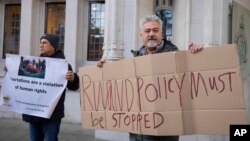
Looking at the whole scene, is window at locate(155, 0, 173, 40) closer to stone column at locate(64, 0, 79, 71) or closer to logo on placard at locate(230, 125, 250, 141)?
stone column at locate(64, 0, 79, 71)

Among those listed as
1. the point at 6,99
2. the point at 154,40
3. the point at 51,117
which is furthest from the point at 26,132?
the point at 154,40

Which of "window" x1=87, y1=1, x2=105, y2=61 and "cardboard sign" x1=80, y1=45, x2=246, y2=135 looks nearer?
"cardboard sign" x1=80, y1=45, x2=246, y2=135

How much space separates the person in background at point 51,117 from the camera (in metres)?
4.86

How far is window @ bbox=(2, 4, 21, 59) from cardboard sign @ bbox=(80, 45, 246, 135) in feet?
28.7

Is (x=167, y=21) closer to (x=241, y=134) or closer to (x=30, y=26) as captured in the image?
(x=30, y=26)

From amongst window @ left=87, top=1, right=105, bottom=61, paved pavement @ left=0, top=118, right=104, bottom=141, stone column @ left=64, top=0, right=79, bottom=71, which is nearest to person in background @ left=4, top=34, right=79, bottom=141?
paved pavement @ left=0, top=118, right=104, bottom=141

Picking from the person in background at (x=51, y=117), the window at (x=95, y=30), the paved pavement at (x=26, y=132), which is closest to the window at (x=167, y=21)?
the window at (x=95, y=30)

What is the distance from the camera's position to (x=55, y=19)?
38.4ft

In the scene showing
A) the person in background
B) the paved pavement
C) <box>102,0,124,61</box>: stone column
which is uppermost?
<box>102,0,124,61</box>: stone column

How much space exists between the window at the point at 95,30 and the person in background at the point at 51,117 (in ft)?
19.7

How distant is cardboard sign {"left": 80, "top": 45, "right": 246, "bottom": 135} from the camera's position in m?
3.41

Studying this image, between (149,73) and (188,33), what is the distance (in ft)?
16.7

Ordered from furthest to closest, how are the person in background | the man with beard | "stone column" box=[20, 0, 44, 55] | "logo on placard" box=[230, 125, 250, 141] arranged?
1. "stone column" box=[20, 0, 44, 55]
2. the person in background
3. the man with beard
4. "logo on placard" box=[230, 125, 250, 141]

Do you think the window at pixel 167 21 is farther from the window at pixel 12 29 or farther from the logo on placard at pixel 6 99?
the logo on placard at pixel 6 99
